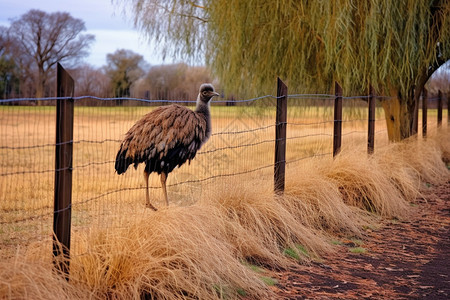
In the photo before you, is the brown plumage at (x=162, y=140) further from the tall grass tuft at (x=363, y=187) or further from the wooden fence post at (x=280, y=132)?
the tall grass tuft at (x=363, y=187)

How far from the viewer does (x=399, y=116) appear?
11.7 meters

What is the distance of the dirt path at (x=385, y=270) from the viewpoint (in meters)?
4.79

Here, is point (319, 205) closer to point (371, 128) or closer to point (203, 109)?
point (203, 109)

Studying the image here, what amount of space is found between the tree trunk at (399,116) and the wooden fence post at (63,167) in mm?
8863

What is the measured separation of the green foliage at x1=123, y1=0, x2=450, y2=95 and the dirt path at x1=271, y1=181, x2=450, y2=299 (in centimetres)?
345

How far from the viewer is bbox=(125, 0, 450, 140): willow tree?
972 centimetres

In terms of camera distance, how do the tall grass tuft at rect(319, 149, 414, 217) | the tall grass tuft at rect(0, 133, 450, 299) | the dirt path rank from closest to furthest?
the tall grass tuft at rect(0, 133, 450, 299), the dirt path, the tall grass tuft at rect(319, 149, 414, 217)

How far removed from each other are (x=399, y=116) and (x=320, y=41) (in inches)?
89.7

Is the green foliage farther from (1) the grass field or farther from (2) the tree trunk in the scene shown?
(1) the grass field

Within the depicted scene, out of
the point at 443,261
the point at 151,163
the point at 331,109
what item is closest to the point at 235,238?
the point at 151,163

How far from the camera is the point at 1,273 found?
338 centimetres

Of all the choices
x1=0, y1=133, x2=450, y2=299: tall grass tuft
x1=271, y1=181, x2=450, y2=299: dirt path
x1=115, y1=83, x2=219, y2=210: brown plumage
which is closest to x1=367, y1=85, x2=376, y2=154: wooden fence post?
x1=0, y1=133, x2=450, y2=299: tall grass tuft

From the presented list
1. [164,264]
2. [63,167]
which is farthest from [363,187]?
[63,167]

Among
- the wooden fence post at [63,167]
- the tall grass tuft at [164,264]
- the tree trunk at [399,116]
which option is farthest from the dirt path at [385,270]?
the tree trunk at [399,116]
